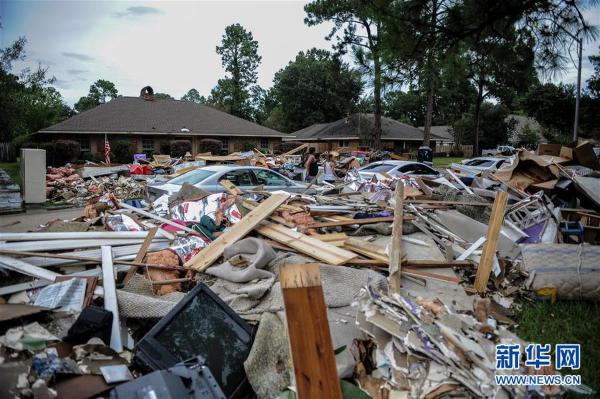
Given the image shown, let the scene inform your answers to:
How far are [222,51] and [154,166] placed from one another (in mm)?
40035

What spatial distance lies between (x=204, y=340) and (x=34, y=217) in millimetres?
9388

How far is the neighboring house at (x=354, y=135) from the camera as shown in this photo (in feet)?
131

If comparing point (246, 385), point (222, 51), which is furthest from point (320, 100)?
point (246, 385)

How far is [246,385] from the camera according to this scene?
3191mm

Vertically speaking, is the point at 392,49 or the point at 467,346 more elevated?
the point at 392,49

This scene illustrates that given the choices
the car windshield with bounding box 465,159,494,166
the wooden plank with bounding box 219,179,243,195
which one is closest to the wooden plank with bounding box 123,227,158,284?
the wooden plank with bounding box 219,179,243,195

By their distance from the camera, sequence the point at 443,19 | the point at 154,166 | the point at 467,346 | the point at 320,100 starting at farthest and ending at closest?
the point at 320,100
the point at 154,166
the point at 443,19
the point at 467,346

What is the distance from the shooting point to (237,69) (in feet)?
182

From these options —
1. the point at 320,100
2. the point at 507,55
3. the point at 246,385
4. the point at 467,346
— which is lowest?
the point at 246,385

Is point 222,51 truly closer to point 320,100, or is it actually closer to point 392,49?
point 320,100

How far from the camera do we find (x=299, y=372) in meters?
2.37

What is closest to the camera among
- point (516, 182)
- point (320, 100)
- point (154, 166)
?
point (516, 182)

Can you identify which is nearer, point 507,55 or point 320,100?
point 507,55

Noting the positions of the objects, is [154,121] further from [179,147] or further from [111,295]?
[111,295]
